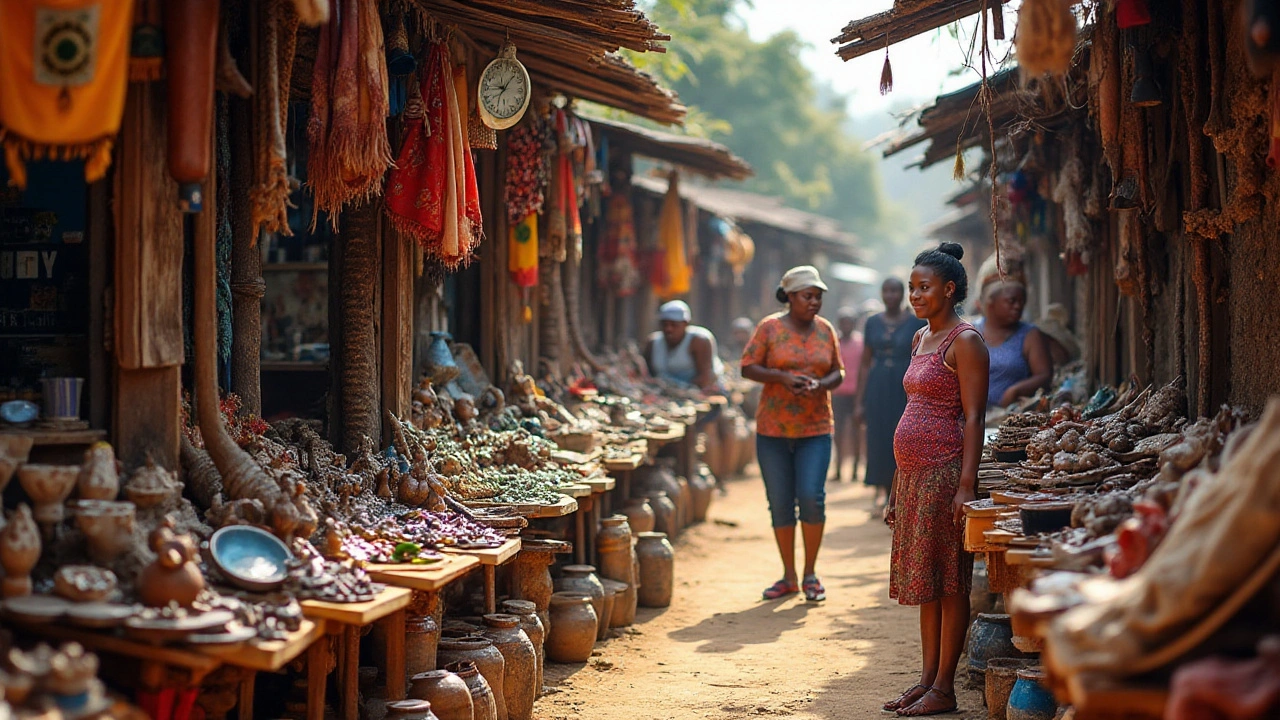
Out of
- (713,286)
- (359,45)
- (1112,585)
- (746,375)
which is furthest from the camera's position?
(713,286)

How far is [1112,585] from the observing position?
3559mm

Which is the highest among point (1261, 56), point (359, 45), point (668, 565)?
point (359, 45)

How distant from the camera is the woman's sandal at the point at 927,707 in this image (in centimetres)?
596

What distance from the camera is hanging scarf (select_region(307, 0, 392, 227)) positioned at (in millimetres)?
5680

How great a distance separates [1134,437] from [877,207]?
38.6m

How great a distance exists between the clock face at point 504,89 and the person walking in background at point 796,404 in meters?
2.30

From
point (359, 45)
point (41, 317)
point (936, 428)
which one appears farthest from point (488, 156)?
point (936, 428)

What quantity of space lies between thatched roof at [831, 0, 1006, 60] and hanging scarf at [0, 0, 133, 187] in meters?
3.88

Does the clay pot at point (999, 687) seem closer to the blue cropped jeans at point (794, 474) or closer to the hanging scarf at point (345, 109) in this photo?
the blue cropped jeans at point (794, 474)

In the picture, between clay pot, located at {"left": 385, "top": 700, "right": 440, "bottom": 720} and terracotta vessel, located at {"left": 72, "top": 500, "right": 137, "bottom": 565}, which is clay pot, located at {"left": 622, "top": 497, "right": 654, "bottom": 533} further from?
terracotta vessel, located at {"left": 72, "top": 500, "right": 137, "bottom": 565}

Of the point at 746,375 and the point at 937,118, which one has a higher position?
the point at 937,118

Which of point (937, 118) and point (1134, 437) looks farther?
point (937, 118)

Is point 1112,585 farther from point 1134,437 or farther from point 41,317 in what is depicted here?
point 41,317

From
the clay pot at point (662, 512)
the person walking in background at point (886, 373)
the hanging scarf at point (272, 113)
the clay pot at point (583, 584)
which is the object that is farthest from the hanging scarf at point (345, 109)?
the person walking in background at point (886, 373)
